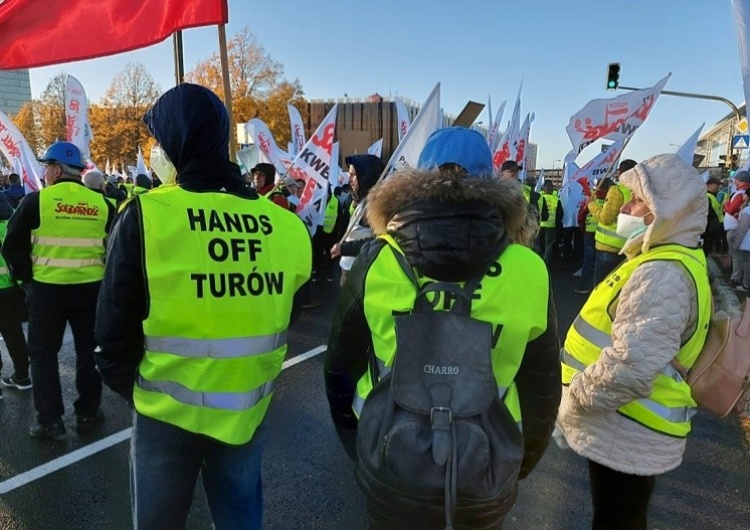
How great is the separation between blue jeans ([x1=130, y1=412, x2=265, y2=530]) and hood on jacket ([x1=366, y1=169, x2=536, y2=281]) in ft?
3.32

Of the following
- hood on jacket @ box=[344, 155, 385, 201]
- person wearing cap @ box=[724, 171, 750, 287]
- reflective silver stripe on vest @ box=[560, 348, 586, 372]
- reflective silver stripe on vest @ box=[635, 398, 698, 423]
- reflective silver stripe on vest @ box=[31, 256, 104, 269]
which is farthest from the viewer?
person wearing cap @ box=[724, 171, 750, 287]

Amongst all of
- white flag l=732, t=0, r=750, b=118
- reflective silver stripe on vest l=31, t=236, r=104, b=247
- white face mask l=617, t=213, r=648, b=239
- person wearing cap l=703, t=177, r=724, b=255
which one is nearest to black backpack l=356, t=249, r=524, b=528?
white face mask l=617, t=213, r=648, b=239

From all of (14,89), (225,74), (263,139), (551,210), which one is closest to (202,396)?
(225,74)

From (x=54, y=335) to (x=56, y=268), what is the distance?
475mm

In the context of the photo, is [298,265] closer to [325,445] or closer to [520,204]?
[520,204]

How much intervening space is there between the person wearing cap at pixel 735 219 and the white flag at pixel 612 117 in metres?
3.08

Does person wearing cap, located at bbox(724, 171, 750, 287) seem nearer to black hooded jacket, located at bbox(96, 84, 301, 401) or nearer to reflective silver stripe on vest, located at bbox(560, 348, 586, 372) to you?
reflective silver stripe on vest, located at bbox(560, 348, 586, 372)

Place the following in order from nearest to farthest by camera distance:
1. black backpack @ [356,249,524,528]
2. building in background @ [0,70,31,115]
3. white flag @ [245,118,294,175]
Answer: black backpack @ [356,249,524,528], white flag @ [245,118,294,175], building in background @ [0,70,31,115]

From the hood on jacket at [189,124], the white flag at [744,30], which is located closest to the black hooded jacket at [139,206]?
the hood on jacket at [189,124]

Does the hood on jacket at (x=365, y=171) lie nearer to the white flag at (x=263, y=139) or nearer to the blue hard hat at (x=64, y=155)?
the blue hard hat at (x=64, y=155)

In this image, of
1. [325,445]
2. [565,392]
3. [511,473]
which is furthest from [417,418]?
[325,445]

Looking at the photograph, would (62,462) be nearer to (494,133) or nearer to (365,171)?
(365,171)

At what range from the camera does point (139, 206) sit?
5.49 ft

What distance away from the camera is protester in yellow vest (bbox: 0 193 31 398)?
4.57 m
